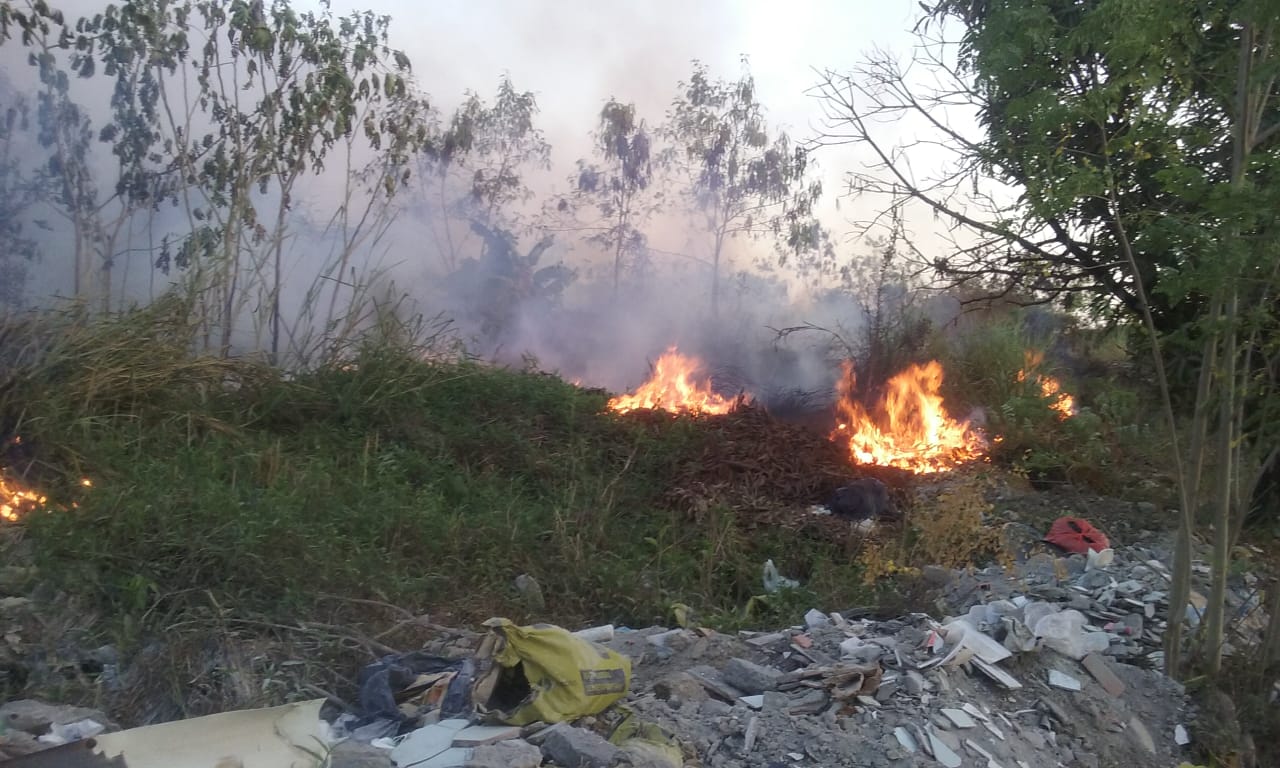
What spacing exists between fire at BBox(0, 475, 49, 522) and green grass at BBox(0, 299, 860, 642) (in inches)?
3.8

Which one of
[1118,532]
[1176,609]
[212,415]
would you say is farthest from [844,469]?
[212,415]

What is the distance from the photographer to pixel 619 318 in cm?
1246

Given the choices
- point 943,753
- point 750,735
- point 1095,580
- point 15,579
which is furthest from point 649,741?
point 1095,580

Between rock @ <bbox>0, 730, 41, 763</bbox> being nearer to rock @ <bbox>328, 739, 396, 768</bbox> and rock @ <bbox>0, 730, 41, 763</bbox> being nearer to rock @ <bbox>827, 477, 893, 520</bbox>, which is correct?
rock @ <bbox>328, 739, 396, 768</bbox>

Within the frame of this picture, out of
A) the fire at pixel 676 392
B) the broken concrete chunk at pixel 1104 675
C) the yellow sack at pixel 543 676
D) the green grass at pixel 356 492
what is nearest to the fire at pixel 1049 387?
the fire at pixel 676 392

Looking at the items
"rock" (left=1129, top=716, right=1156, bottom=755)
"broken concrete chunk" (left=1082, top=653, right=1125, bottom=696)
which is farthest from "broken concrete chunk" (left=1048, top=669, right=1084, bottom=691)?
"rock" (left=1129, top=716, right=1156, bottom=755)

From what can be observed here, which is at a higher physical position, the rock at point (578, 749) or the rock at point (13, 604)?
the rock at point (13, 604)

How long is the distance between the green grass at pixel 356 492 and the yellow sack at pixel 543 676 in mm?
1389

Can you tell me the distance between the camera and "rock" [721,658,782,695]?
4.34 m

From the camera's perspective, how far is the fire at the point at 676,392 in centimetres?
924

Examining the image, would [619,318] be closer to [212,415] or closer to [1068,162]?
[212,415]

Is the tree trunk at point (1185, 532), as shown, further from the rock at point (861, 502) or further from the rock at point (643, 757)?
the rock at point (643, 757)

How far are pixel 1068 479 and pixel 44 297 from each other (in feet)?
27.4

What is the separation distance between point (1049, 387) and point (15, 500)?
28.6ft
